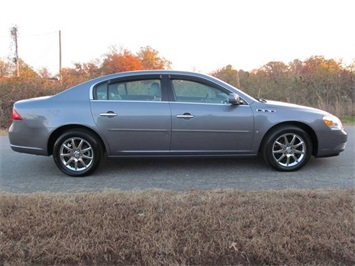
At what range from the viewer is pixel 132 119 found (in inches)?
201

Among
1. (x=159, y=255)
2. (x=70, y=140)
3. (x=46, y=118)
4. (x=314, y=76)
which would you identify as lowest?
(x=159, y=255)

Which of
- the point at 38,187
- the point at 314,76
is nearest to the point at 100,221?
the point at 38,187

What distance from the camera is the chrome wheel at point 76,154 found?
5141 mm

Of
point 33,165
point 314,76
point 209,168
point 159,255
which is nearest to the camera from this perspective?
point 159,255

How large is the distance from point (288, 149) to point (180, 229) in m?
2.81

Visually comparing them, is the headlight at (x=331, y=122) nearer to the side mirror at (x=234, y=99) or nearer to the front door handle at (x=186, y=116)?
the side mirror at (x=234, y=99)

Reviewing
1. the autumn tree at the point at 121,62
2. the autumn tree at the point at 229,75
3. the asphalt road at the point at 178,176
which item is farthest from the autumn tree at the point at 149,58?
the asphalt road at the point at 178,176

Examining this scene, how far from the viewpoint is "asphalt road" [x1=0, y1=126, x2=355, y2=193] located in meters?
4.64

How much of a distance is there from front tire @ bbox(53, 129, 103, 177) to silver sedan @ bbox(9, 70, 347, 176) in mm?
14

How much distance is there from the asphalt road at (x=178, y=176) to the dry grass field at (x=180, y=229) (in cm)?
74

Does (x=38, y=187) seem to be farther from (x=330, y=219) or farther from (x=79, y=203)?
(x=330, y=219)

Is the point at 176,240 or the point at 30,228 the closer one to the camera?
the point at 176,240

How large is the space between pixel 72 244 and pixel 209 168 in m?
3.03

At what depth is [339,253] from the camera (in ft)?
9.23
